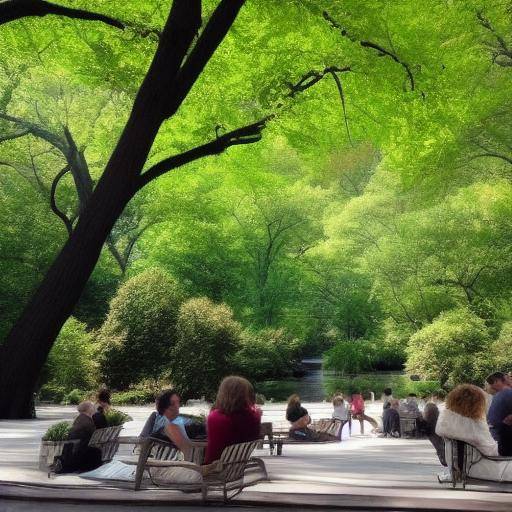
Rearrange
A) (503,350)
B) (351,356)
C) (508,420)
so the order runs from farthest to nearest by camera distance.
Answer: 1. (351,356)
2. (503,350)
3. (508,420)

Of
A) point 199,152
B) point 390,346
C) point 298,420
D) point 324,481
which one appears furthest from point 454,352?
point 324,481

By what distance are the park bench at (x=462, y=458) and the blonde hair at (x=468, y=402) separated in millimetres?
319

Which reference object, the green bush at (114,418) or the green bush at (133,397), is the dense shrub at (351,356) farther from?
the green bush at (114,418)

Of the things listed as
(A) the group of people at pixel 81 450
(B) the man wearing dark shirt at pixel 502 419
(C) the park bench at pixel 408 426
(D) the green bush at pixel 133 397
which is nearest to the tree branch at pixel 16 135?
(D) the green bush at pixel 133 397

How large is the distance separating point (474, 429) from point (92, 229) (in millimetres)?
5284

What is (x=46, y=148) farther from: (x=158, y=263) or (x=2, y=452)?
(x=2, y=452)

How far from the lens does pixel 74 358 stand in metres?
37.5

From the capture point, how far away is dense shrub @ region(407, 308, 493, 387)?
36781 millimetres

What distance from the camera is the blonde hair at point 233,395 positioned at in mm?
9352

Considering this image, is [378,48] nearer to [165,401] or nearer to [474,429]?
[474,429]

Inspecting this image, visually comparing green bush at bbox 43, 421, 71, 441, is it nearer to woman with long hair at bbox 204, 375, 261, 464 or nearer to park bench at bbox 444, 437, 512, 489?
woman with long hair at bbox 204, 375, 261, 464

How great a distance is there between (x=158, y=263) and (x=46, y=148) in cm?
1516

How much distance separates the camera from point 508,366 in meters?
36.8

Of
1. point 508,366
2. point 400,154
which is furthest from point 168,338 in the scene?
point 400,154
